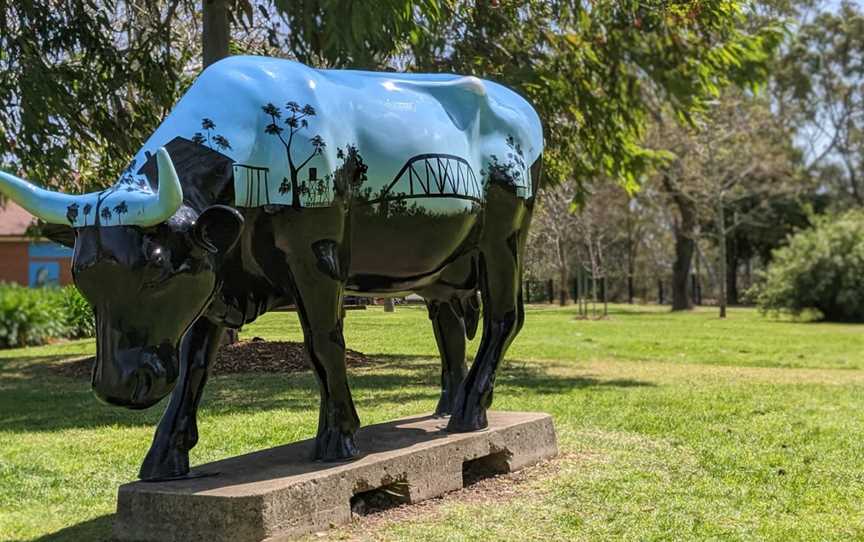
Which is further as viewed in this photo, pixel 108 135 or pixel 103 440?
pixel 108 135

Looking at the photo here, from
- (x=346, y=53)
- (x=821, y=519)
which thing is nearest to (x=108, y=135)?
(x=346, y=53)

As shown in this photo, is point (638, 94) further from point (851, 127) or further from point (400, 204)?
point (851, 127)

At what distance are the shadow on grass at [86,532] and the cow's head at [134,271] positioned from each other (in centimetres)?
104

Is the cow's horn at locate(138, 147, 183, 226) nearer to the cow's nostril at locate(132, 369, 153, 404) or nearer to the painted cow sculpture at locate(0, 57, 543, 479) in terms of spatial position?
the painted cow sculpture at locate(0, 57, 543, 479)

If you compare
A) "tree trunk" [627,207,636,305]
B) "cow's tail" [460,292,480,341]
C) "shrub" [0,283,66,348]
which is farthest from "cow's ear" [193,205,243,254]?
"tree trunk" [627,207,636,305]

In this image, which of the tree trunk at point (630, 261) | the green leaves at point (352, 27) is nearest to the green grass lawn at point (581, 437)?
the green leaves at point (352, 27)

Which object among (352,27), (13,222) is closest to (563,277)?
(13,222)

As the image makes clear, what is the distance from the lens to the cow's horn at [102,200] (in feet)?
12.1

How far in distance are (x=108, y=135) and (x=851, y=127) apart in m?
41.1

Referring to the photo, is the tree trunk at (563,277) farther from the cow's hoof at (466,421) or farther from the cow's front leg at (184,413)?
the cow's front leg at (184,413)

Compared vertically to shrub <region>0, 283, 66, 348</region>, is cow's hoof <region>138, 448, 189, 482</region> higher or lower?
lower

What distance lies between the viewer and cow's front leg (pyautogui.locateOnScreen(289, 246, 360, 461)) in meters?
4.63

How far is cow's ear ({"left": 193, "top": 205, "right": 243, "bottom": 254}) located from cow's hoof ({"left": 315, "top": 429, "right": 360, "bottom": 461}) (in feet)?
4.16

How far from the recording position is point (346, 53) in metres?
9.88
